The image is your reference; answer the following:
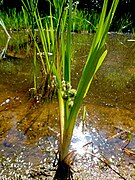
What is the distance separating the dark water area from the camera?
33.3 inches

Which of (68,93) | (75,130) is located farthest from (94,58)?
(75,130)

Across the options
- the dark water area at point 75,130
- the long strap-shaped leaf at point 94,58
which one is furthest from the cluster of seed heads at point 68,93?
the dark water area at point 75,130

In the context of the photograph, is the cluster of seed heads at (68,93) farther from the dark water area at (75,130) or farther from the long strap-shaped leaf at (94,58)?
the dark water area at (75,130)

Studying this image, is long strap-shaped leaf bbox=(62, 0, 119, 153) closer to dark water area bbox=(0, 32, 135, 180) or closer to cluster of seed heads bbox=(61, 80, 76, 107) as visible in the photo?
cluster of seed heads bbox=(61, 80, 76, 107)

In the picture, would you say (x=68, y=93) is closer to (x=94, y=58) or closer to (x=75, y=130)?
(x=94, y=58)

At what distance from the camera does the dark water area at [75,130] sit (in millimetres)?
845

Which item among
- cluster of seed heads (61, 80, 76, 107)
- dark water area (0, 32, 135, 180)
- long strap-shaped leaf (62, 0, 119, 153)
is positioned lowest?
dark water area (0, 32, 135, 180)

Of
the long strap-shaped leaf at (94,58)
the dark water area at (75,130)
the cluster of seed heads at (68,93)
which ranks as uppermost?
the long strap-shaped leaf at (94,58)

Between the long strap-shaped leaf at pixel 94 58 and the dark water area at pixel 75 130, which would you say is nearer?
the long strap-shaped leaf at pixel 94 58

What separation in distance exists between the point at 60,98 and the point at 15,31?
2.94 metres

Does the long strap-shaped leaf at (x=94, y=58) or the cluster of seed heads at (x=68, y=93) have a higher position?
the long strap-shaped leaf at (x=94, y=58)

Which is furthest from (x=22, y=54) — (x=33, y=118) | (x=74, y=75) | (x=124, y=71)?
(x=33, y=118)

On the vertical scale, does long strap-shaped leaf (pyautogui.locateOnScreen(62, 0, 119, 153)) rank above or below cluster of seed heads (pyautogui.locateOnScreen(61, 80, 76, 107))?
above

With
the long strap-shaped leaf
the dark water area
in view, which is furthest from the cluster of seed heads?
the dark water area
